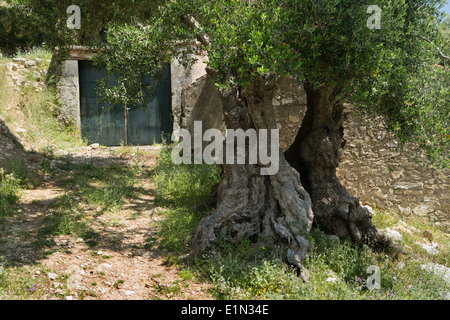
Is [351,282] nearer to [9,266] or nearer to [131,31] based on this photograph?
[9,266]

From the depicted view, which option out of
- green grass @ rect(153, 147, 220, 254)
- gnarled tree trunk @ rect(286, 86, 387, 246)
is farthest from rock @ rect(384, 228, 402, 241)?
green grass @ rect(153, 147, 220, 254)

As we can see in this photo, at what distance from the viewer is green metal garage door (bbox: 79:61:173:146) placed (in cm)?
1276

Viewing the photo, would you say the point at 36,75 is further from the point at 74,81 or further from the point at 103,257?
the point at 103,257

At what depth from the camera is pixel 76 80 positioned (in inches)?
493

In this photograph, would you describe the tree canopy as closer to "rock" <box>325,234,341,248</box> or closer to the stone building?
"rock" <box>325,234,341,248</box>

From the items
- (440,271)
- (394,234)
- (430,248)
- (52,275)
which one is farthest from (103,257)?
(430,248)

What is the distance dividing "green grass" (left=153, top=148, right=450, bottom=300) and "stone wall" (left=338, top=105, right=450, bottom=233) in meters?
1.33

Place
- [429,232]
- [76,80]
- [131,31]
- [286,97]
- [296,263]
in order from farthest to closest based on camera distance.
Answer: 1. [76,80]
2. [286,97]
3. [429,232]
4. [131,31]
5. [296,263]

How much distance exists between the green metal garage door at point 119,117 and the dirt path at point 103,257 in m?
5.40

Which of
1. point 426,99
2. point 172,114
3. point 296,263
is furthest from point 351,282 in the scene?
point 172,114

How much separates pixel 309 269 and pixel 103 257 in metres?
2.79

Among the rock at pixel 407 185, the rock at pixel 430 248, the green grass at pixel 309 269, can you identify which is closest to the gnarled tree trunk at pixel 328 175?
the green grass at pixel 309 269

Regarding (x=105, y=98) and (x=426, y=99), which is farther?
(x=105, y=98)

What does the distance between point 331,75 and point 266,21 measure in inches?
45.8
